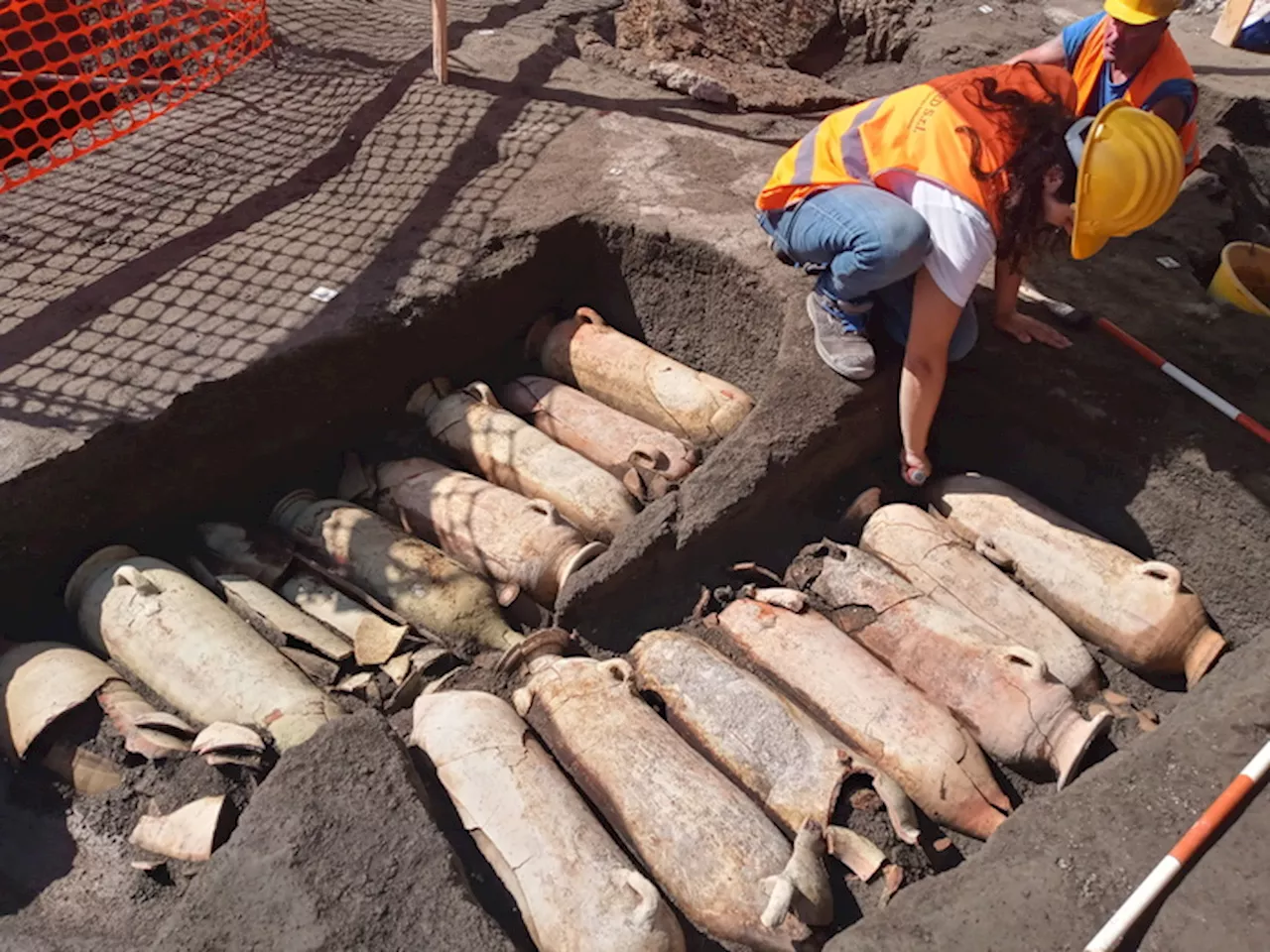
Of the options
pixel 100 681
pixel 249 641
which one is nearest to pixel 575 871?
pixel 249 641

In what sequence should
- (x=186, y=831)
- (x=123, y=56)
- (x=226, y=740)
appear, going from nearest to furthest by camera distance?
(x=186, y=831) → (x=226, y=740) → (x=123, y=56)

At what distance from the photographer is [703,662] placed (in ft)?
10.9

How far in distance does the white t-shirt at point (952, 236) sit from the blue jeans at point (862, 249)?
47 mm

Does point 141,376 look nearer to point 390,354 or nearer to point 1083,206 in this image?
point 390,354

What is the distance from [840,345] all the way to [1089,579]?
1.27 metres

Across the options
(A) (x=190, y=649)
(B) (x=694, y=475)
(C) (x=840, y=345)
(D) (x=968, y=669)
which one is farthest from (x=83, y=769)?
(C) (x=840, y=345)

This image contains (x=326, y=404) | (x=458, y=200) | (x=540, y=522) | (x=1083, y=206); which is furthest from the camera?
(x=458, y=200)

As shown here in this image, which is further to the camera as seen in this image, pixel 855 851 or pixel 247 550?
pixel 247 550

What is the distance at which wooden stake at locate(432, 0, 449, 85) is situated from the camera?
5301mm

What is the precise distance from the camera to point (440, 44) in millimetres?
5430

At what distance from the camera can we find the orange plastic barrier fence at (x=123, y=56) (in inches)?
211

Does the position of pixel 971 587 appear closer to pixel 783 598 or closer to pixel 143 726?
pixel 783 598

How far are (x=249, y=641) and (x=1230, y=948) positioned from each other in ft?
10.0

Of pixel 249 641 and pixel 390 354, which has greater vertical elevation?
pixel 390 354
